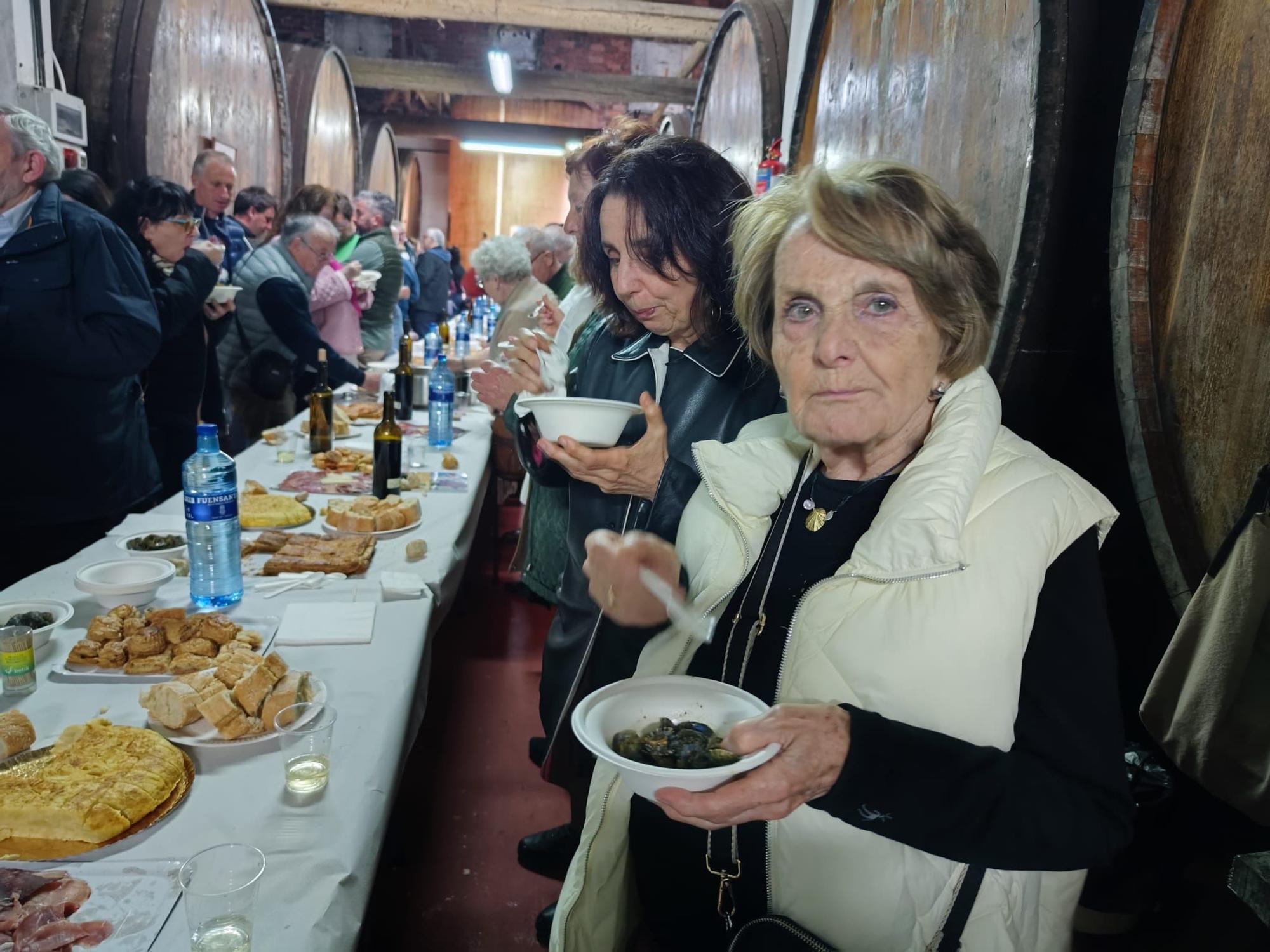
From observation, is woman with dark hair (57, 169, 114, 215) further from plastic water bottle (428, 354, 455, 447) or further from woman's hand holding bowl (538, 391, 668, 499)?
woman's hand holding bowl (538, 391, 668, 499)

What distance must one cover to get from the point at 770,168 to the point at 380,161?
29.5 feet

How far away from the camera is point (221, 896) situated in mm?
956

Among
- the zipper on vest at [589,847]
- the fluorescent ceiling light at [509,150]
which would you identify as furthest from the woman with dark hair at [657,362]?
the fluorescent ceiling light at [509,150]

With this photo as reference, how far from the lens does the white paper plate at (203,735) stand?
1.34 meters

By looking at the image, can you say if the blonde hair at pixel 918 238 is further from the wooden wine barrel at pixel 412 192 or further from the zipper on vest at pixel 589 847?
the wooden wine barrel at pixel 412 192

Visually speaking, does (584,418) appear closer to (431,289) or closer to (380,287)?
(380,287)

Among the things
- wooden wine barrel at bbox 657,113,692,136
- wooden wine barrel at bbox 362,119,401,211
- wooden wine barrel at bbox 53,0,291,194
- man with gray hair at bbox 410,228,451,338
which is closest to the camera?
wooden wine barrel at bbox 53,0,291,194

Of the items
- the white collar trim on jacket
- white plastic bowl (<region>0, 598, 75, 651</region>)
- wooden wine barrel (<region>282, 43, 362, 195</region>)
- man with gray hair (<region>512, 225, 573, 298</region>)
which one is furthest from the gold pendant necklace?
wooden wine barrel (<region>282, 43, 362, 195</region>)

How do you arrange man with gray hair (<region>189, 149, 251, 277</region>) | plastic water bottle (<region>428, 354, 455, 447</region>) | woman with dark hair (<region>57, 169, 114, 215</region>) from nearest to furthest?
1. woman with dark hair (<region>57, 169, 114, 215</region>)
2. plastic water bottle (<region>428, 354, 455, 447</region>)
3. man with gray hair (<region>189, 149, 251, 277</region>)

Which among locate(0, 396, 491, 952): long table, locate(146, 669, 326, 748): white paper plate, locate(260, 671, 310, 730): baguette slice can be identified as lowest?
locate(0, 396, 491, 952): long table

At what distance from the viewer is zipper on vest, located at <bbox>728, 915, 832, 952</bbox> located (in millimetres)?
1091

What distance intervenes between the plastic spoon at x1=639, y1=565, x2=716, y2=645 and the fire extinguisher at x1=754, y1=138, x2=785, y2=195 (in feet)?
8.38

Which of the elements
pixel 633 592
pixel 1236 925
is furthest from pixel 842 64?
pixel 1236 925

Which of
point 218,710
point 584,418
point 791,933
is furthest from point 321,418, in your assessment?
point 791,933
